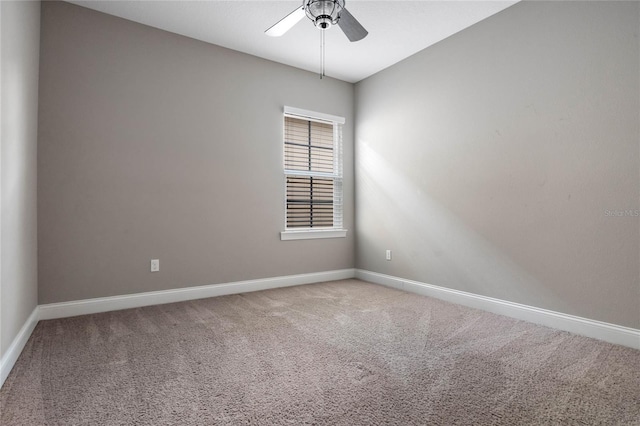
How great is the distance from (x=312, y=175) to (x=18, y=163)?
293cm

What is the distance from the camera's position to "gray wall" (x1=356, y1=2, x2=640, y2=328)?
7.96 ft

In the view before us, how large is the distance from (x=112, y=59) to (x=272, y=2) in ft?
5.28

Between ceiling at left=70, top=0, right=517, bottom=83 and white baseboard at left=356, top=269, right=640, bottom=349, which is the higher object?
ceiling at left=70, top=0, right=517, bottom=83

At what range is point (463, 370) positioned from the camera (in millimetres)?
1986

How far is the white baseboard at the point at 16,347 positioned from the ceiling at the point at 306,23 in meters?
2.72

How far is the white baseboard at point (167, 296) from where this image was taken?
2947mm

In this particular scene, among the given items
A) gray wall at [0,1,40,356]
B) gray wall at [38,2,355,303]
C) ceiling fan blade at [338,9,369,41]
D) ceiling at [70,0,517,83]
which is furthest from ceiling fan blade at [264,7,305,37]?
gray wall at [0,1,40,356]

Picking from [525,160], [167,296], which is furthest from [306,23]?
[167,296]

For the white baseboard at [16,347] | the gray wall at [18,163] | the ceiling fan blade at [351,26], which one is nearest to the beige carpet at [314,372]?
the white baseboard at [16,347]

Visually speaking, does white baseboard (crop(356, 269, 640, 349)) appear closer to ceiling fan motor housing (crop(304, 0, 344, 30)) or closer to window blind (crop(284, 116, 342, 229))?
window blind (crop(284, 116, 342, 229))

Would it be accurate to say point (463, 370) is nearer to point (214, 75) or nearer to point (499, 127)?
point (499, 127)

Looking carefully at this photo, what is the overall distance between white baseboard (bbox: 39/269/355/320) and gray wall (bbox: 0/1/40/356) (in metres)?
0.23

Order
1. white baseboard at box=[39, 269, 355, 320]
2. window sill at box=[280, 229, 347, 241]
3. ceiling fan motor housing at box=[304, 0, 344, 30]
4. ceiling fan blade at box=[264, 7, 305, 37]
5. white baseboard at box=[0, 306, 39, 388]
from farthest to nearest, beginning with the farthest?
window sill at box=[280, 229, 347, 241] → white baseboard at box=[39, 269, 355, 320] → ceiling fan blade at box=[264, 7, 305, 37] → ceiling fan motor housing at box=[304, 0, 344, 30] → white baseboard at box=[0, 306, 39, 388]

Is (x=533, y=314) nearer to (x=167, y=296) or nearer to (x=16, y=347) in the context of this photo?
(x=167, y=296)
